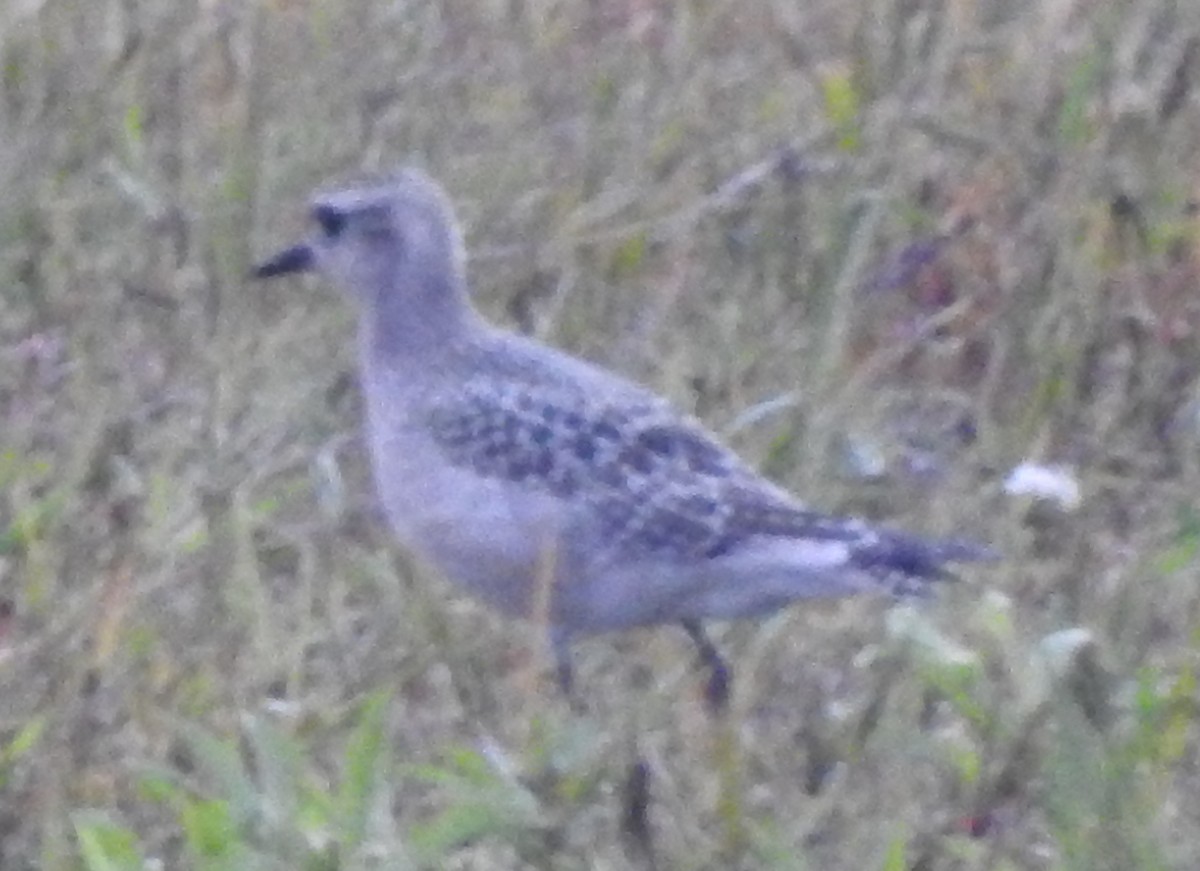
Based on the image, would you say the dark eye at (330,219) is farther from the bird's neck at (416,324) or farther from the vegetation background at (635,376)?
the vegetation background at (635,376)

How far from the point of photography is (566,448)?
5.07m

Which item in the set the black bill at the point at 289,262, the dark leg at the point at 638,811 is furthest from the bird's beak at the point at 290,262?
the dark leg at the point at 638,811

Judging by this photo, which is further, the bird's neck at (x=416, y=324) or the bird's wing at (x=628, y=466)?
the bird's neck at (x=416, y=324)

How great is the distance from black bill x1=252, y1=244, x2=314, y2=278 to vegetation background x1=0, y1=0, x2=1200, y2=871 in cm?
23

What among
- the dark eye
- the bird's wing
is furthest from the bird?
the dark eye

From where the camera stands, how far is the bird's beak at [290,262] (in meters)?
5.55

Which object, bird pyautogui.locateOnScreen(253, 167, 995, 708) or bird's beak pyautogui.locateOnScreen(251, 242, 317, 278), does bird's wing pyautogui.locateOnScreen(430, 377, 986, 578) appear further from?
bird's beak pyautogui.locateOnScreen(251, 242, 317, 278)

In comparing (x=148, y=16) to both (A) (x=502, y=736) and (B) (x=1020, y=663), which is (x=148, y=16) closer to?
(A) (x=502, y=736)

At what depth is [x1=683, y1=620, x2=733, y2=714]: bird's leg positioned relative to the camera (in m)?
4.61

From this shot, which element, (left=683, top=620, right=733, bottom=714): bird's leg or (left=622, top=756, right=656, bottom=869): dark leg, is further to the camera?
(left=683, top=620, right=733, bottom=714): bird's leg

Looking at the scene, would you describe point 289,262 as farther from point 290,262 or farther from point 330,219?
point 330,219

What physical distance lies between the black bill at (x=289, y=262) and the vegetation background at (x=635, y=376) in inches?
9.2

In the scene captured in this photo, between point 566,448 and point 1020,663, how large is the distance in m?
1.17

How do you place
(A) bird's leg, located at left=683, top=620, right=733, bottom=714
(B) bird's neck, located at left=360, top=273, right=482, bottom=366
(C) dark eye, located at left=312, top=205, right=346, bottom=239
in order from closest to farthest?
1. (A) bird's leg, located at left=683, top=620, right=733, bottom=714
2. (B) bird's neck, located at left=360, top=273, right=482, bottom=366
3. (C) dark eye, located at left=312, top=205, right=346, bottom=239
